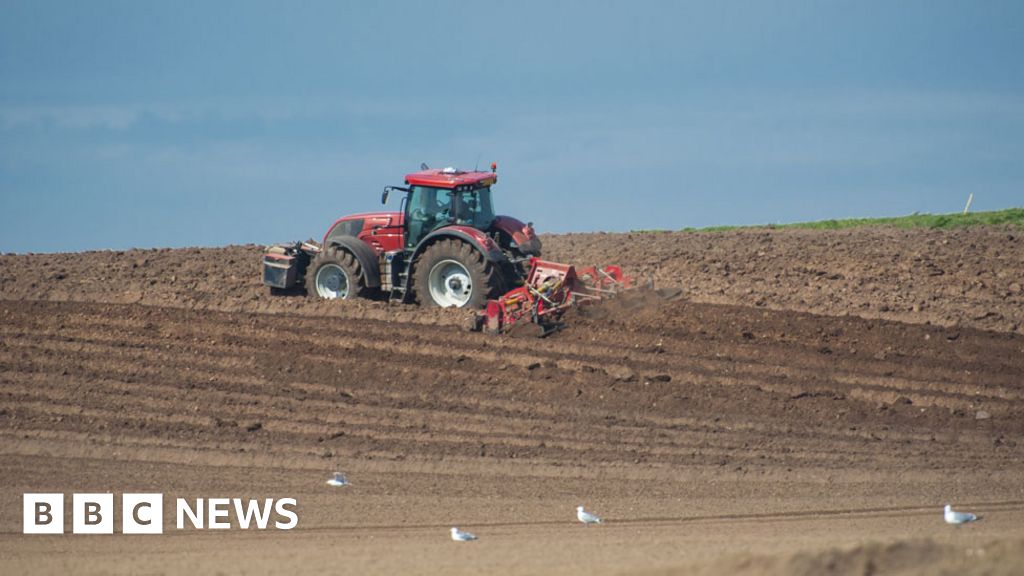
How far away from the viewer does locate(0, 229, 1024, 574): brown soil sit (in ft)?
29.8

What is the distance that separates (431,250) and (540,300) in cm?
175

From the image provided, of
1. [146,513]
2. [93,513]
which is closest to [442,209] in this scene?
[146,513]

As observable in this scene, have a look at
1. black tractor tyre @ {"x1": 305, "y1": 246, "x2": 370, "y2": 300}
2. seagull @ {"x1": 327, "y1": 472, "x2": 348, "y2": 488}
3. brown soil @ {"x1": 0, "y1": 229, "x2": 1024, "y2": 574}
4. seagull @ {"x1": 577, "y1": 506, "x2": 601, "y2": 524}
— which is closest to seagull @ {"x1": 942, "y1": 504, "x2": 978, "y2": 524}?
brown soil @ {"x1": 0, "y1": 229, "x2": 1024, "y2": 574}

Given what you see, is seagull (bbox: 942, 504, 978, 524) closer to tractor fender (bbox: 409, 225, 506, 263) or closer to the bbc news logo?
the bbc news logo

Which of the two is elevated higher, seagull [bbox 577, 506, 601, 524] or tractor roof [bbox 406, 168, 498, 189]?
tractor roof [bbox 406, 168, 498, 189]

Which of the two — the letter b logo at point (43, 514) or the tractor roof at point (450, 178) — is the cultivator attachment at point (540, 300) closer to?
the tractor roof at point (450, 178)

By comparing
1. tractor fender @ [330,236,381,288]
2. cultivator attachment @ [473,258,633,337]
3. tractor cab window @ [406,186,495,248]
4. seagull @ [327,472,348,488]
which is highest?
tractor cab window @ [406,186,495,248]

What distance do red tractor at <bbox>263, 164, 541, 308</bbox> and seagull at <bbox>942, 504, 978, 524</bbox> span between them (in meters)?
7.45

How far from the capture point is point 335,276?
17.3 m

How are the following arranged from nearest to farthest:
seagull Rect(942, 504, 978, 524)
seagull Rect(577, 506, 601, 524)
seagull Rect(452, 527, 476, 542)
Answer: seagull Rect(452, 527, 476, 542)
seagull Rect(942, 504, 978, 524)
seagull Rect(577, 506, 601, 524)

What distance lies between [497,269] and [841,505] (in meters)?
6.83

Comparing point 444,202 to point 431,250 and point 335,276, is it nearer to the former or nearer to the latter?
point 431,250

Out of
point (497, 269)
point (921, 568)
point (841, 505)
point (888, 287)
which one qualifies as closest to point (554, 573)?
point (921, 568)

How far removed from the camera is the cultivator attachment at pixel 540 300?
15289mm
